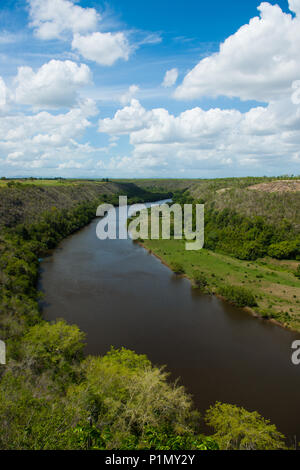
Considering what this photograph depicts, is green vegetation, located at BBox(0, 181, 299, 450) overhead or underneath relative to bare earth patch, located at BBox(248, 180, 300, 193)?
underneath

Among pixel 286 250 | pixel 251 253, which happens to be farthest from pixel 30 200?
pixel 286 250

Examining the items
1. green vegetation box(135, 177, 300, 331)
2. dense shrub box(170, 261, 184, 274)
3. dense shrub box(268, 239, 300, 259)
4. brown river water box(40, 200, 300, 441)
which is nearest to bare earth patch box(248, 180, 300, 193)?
green vegetation box(135, 177, 300, 331)

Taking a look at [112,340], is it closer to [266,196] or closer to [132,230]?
[132,230]

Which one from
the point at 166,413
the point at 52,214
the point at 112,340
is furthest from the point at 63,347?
the point at 52,214

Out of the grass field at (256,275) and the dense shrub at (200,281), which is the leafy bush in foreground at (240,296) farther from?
the dense shrub at (200,281)

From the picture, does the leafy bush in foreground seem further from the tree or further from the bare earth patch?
the bare earth patch

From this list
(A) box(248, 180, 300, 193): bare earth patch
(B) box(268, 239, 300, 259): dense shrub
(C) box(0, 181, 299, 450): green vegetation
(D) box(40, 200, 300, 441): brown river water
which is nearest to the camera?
(C) box(0, 181, 299, 450): green vegetation
